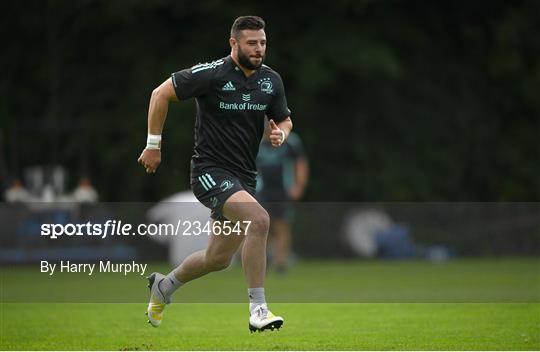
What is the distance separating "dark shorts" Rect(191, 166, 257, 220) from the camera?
796cm

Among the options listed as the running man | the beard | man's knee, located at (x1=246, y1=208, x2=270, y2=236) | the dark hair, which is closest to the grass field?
the running man

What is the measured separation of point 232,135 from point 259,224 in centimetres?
72

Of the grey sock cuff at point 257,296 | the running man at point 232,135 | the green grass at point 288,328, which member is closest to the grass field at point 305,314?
the green grass at point 288,328

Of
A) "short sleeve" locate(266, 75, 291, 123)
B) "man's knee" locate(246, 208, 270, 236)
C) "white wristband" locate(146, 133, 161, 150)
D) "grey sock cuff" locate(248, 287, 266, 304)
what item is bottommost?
"grey sock cuff" locate(248, 287, 266, 304)

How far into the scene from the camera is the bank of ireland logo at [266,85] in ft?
26.7

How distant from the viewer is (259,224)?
7785 millimetres

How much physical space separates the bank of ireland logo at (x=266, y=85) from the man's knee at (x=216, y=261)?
4.03 ft

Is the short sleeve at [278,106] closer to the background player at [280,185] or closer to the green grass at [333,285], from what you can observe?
the green grass at [333,285]

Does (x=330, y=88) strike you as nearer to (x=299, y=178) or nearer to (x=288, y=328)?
(x=299, y=178)

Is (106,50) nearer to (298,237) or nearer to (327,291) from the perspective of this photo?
(298,237)

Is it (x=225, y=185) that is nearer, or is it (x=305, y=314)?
(x=225, y=185)

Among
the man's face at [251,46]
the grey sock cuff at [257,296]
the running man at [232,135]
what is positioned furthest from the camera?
the man's face at [251,46]

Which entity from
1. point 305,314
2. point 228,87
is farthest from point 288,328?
point 228,87

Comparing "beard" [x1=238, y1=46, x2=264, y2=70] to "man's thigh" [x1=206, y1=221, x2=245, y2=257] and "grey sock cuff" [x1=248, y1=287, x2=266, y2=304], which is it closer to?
"man's thigh" [x1=206, y1=221, x2=245, y2=257]
